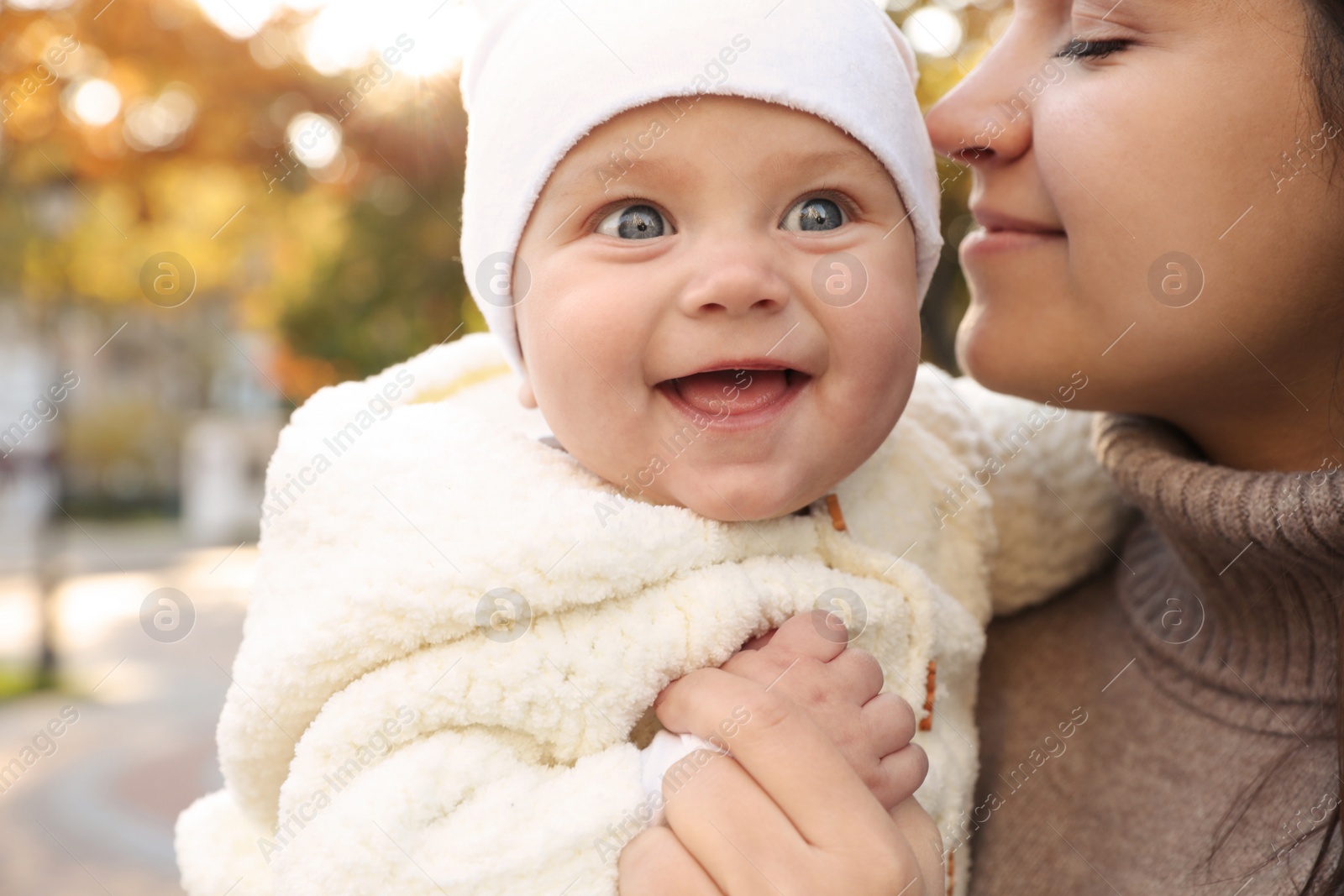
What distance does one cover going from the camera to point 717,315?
1.52 metres

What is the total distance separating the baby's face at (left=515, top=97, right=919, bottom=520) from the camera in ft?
5.08

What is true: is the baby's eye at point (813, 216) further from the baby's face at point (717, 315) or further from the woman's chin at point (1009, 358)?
the woman's chin at point (1009, 358)

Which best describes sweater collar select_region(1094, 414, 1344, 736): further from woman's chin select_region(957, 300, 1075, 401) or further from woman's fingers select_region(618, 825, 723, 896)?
woman's fingers select_region(618, 825, 723, 896)

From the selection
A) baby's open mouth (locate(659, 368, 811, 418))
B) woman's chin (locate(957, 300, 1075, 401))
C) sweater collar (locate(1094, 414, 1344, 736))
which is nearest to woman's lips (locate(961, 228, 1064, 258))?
woman's chin (locate(957, 300, 1075, 401))

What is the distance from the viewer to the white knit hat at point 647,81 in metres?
1.61

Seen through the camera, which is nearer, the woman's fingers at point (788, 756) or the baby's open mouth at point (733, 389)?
the woman's fingers at point (788, 756)

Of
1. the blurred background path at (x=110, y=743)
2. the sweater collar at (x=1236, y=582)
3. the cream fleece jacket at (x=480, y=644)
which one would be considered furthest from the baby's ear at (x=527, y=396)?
the blurred background path at (x=110, y=743)

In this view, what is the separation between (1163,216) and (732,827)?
1.20m

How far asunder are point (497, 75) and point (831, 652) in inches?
43.1

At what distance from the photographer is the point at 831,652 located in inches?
61.7

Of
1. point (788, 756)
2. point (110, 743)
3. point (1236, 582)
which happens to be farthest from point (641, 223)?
point (110, 743)

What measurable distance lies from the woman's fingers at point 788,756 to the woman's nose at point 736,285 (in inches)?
20.3

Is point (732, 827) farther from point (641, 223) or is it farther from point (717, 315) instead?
point (641, 223)

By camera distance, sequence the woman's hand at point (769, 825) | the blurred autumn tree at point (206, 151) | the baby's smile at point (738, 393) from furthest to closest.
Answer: the blurred autumn tree at point (206, 151) → the baby's smile at point (738, 393) → the woman's hand at point (769, 825)
